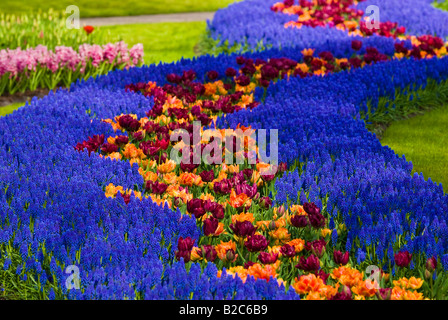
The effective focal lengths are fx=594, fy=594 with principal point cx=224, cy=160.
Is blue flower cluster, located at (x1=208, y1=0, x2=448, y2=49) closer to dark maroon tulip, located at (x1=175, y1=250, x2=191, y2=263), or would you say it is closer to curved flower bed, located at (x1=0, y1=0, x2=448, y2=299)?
curved flower bed, located at (x1=0, y1=0, x2=448, y2=299)

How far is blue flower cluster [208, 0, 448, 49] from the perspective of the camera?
11469mm

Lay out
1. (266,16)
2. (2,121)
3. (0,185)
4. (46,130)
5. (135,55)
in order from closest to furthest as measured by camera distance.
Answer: (0,185)
(46,130)
(2,121)
(135,55)
(266,16)

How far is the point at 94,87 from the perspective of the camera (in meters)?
8.12

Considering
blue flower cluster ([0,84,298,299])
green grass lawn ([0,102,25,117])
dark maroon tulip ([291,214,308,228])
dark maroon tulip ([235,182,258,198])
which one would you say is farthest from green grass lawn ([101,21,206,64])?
dark maroon tulip ([291,214,308,228])

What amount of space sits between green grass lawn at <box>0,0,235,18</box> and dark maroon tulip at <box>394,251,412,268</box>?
14.9 metres

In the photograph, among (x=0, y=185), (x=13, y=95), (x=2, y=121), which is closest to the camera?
(x=0, y=185)

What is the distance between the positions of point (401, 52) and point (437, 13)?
4852mm

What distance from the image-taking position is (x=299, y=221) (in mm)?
4285

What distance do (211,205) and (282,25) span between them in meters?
9.01

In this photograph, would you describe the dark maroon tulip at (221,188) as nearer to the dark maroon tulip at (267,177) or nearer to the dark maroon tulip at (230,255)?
the dark maroon tulip at (267,177)

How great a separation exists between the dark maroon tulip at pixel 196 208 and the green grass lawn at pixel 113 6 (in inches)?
544

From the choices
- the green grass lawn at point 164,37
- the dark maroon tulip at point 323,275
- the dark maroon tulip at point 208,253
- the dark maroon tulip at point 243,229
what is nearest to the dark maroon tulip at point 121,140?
the dark maroon tulip at point 243,229

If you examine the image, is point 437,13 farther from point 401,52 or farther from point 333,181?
point 333,181
